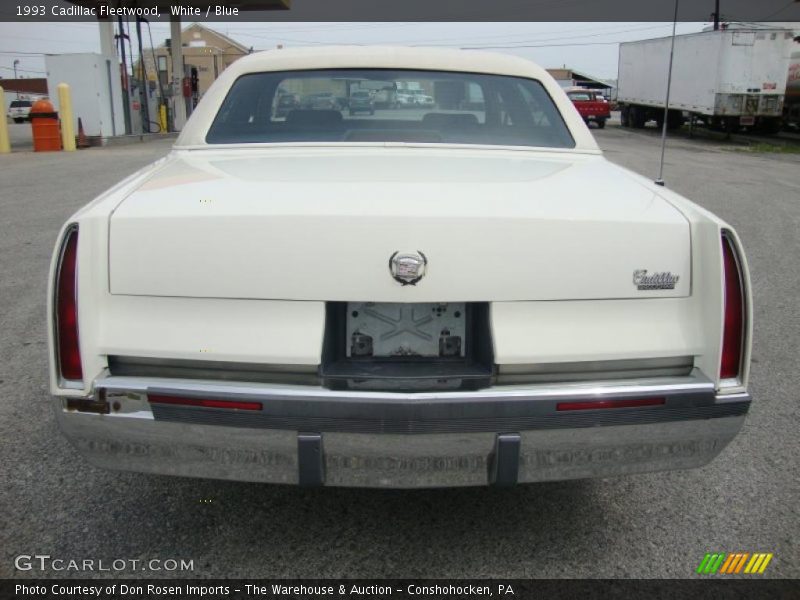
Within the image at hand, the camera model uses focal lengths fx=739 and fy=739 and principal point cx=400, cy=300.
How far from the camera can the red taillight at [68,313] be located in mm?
2139

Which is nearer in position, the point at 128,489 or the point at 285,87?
the point at 128,489

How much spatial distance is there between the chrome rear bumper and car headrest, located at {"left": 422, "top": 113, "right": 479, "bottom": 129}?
1.67 metres

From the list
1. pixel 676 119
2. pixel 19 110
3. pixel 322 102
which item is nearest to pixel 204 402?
pixel 322 102

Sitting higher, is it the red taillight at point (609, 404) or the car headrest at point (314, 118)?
the car headrest at point (314, 118)

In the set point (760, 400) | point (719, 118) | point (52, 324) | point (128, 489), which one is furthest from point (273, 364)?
point (719, 118)

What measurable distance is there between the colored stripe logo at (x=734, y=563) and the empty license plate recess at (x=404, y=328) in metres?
1.12

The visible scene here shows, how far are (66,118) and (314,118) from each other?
16.9 meters

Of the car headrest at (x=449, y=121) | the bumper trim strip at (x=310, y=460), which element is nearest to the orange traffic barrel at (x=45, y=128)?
the car headrest at (x=449, y=121)

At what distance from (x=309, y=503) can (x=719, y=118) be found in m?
25.2

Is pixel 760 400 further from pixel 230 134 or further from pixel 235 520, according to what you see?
pixel 230 134

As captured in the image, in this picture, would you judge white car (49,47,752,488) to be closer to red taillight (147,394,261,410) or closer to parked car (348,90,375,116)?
red taillight (147,394,261,410)

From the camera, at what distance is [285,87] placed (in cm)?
355

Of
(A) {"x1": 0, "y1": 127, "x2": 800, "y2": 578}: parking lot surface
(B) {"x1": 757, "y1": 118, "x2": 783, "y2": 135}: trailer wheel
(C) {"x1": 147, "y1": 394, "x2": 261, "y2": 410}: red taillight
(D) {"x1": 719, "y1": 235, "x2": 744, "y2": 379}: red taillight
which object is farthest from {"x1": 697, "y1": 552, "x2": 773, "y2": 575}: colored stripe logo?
(B) {"x1": 757, "y1": 118, "x2": 783, "y2": 135}: trailer wheel

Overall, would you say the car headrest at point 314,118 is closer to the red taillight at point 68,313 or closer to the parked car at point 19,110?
the red taillight at point 68,313
